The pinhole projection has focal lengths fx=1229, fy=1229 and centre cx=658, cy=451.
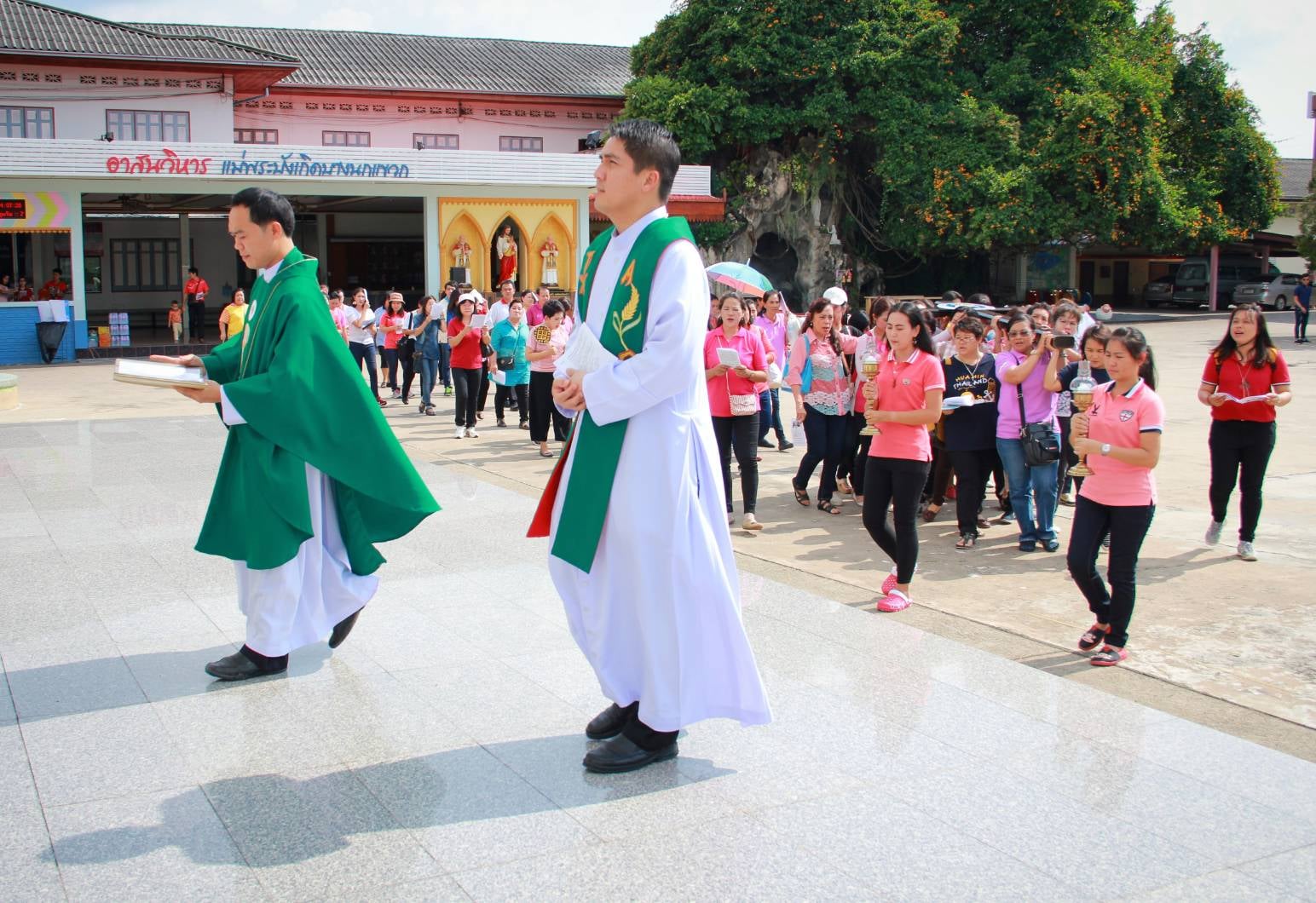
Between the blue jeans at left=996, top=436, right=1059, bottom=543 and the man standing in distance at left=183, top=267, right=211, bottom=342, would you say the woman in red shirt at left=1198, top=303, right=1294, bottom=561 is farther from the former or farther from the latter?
the man standing in distance at left=183, top=267, right=211, bottom=342

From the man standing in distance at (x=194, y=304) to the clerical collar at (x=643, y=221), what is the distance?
23166 mm

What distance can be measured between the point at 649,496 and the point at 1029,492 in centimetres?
460

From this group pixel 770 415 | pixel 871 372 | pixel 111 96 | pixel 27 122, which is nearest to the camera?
pixel 871 372

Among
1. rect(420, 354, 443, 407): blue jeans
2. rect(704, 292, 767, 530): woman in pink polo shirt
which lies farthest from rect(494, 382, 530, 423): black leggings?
rect(704, 292, 767, 530): woman in pink polo shirt

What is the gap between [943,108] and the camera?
3033 centimetres

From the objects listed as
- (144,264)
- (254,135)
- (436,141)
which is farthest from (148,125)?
(436,141)

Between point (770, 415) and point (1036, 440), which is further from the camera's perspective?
point (770, 415)

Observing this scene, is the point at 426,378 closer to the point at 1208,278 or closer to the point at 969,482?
the point at 969,482

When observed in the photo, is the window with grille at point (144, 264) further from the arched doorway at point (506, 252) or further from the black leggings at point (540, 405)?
the black leggings at point (540, 405)

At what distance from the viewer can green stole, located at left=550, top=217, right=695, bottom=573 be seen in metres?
3.84

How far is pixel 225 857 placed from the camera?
328cm

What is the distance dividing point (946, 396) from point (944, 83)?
2505cm

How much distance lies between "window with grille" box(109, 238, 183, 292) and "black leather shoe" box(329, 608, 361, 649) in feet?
94.0

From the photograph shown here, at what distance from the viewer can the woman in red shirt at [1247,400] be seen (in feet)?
24.2
